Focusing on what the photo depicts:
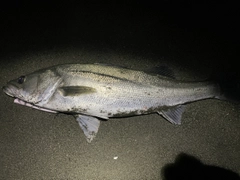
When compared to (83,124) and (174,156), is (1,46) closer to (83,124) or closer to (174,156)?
(83,124)

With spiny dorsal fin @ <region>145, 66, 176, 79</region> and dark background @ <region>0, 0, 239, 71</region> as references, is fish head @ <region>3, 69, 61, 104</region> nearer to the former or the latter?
dark background @ <region>0, 0, 239, 71</region>

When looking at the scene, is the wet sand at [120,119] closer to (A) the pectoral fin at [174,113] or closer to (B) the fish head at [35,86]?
(A) the pectoral fin at [174,113]

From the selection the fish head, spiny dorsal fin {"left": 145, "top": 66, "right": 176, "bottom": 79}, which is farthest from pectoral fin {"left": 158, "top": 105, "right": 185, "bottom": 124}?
the fish head

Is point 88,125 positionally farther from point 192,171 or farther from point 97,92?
point 192,171

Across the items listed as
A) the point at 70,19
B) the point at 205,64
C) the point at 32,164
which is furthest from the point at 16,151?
the point at 205,64

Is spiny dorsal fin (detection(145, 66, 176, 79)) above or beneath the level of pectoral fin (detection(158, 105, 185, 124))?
above

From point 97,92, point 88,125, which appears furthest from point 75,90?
point 88,125

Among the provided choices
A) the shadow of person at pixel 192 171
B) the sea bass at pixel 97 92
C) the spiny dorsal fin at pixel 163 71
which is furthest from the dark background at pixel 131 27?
the shadow of person at pixel 192 171
